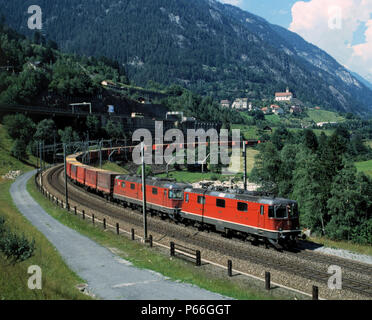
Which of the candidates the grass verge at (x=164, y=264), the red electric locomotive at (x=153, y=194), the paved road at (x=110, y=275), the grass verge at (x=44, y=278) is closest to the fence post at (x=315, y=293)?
the grass verge at (x=164, y=264)

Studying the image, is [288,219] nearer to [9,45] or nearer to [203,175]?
[203,175]

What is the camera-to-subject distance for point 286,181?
57.7 m

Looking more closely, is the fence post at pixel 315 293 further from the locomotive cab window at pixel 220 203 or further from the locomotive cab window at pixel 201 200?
the locomotive cab window at pixel 201 200

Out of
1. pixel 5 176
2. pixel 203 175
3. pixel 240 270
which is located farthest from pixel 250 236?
pixel 203 175

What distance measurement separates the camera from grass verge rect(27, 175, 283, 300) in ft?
55.4

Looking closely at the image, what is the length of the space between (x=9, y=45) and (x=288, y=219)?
522 feet

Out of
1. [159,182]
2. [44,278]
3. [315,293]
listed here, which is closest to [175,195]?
[159,182]

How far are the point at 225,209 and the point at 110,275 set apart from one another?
1220 centimetres

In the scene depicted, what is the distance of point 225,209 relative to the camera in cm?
2856

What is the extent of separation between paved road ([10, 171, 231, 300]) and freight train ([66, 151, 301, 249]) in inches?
370

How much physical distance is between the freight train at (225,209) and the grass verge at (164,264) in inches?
259

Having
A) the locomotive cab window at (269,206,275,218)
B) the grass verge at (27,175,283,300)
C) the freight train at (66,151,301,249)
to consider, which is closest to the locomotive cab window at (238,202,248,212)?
the freight train at (66,151,301,249)
